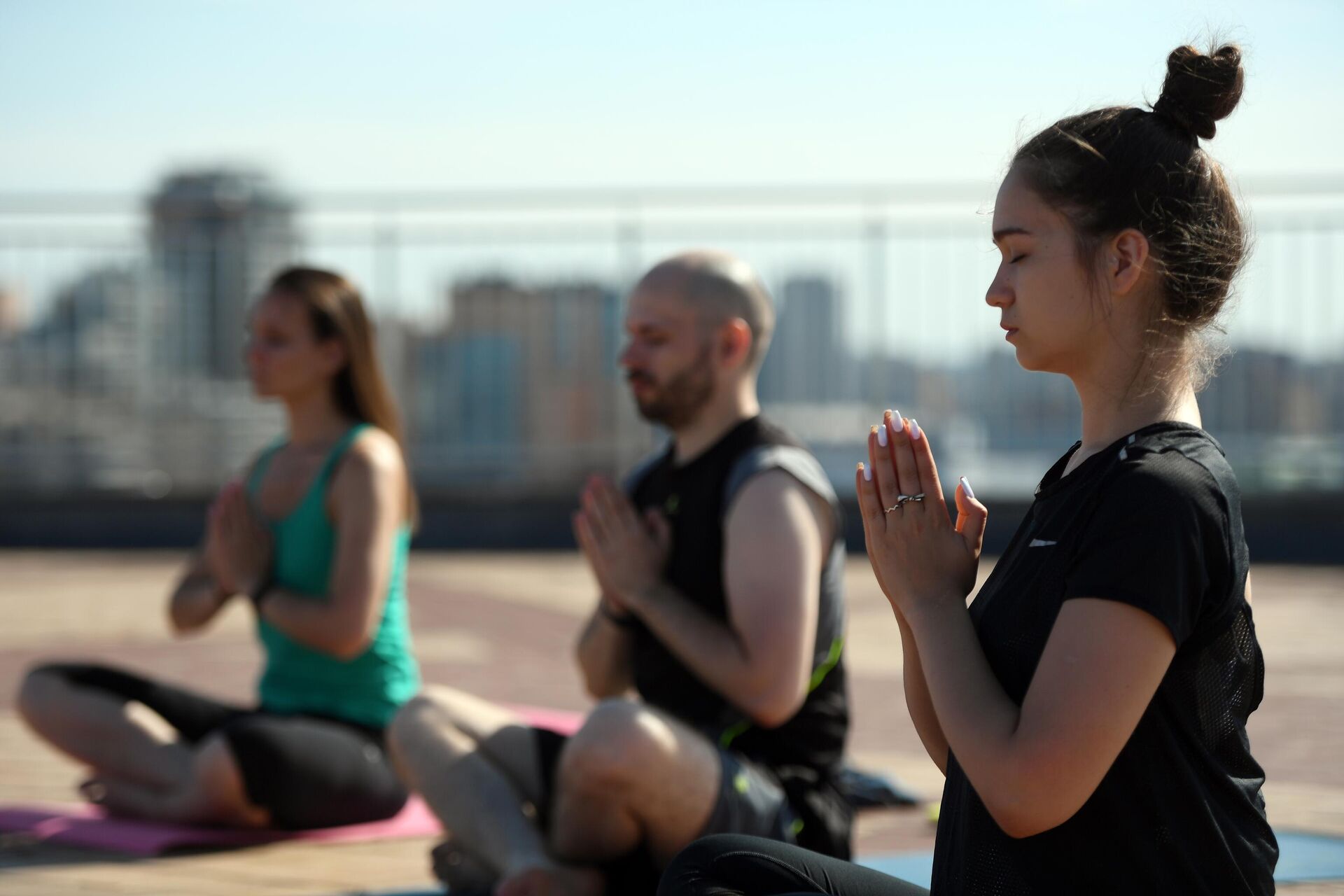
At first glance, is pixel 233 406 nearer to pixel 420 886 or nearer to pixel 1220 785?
pixel 420 886

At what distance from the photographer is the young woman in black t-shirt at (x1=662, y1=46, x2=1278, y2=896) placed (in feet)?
5.41

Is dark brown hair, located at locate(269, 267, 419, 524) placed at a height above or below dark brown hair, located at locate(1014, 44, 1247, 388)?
below

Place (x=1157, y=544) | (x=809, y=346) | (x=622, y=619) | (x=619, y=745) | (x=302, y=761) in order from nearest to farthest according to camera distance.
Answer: (x=1157, y=544) → (x=619, y=745) → (x=622, y=619) → (x=302, y=761) → (x=809, y=346)

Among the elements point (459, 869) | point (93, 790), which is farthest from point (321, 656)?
point (459, 869)

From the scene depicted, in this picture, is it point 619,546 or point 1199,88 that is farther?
point 619,546

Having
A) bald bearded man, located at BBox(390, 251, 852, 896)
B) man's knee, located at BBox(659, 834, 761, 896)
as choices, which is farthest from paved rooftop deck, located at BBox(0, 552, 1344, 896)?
man's knee, located at BBox(659, 834, 761, 896)

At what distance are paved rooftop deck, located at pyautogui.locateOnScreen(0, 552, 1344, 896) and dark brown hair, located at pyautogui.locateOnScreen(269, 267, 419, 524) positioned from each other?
→ 1145mm

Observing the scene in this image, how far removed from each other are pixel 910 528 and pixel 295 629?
8.19 feet

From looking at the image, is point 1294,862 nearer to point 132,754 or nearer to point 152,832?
point 152,832

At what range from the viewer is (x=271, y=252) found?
A: 1231 centimetres

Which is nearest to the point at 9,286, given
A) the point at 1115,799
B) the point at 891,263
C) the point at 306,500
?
the point at 891,263

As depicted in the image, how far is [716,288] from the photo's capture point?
358 cm

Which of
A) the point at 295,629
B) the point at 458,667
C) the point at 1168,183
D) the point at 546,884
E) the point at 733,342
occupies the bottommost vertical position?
the point at 458,667

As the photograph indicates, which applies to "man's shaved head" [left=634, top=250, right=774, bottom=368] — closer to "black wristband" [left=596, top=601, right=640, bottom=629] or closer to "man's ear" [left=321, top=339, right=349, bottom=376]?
"black wristband" [left=596, top=601, right=640, bottom=629]
